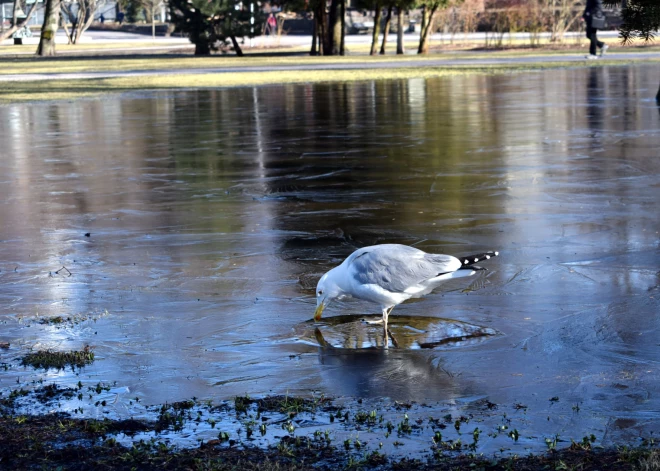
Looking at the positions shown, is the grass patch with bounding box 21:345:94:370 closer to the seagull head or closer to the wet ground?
the wet ground

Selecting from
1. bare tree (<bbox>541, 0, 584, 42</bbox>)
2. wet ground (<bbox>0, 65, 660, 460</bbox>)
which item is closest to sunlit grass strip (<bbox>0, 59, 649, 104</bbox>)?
wet ground (<bbox>0, 65, 660, 460</bbox>)

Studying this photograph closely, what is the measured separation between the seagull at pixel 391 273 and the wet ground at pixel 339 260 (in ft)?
1.31

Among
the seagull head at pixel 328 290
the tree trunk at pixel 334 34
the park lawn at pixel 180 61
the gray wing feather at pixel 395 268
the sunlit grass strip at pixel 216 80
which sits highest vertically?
the tree trunk at pixel 334 34

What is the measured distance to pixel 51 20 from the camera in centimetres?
6212

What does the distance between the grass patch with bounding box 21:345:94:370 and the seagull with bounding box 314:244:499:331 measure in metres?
1.71

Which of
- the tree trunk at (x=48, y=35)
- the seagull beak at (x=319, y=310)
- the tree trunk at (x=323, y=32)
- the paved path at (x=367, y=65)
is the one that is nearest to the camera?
the seagull beak at (x=319, y=310)

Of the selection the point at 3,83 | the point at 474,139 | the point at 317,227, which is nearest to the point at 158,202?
the point at 317,227

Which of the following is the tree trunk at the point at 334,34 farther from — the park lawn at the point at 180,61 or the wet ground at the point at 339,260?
the wet ground at the point at 339,260

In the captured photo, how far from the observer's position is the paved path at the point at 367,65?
131 ft

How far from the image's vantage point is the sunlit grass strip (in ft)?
104

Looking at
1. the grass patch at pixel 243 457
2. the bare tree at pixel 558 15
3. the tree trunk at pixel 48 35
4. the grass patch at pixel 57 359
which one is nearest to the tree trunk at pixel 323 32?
the bare tree at pixel 558 15

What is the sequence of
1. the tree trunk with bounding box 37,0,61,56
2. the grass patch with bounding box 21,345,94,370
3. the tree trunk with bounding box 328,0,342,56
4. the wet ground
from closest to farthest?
the wet ground < the grass patch with bounding box 21,345,94,370 < the tree trunk with bounding box 328,0,342,56 < the tree trunk with bounding box 37,0,61,56

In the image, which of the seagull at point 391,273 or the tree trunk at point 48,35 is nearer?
the seagull at point 391,273

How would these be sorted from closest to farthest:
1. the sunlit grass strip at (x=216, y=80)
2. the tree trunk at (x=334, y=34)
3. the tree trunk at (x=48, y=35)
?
the sunlit grass strip at (x=216, y=80)
the tree trunk at (x=334, y=34)
the tree trunk at (x=48, y=35)
